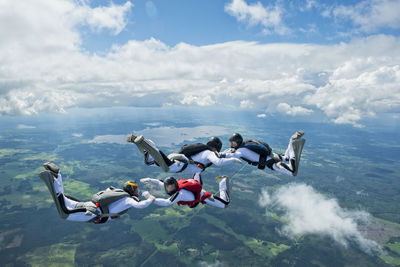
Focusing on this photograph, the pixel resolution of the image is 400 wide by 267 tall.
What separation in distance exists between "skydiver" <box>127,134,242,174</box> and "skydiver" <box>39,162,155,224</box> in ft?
4.02

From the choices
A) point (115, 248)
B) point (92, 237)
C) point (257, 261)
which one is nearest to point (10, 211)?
point (92, 237)

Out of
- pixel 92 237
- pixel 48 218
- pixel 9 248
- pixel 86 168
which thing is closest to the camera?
pixel 9 248

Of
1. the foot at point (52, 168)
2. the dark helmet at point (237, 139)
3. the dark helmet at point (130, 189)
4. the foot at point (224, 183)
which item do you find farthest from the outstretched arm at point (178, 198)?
the foot at point (52, 168)

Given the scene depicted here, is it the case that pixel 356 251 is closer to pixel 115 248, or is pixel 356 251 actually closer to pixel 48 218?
pixel 115 248

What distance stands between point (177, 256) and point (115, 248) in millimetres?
32722

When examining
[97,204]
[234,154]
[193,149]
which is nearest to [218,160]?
[234,154]

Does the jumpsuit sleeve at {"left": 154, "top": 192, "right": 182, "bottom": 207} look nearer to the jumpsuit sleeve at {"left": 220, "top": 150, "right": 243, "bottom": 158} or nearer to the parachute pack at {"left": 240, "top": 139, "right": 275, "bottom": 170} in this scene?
the jumpsuit sleeve at {"left": 220, "top": 150, "right": 243, "bottom": 158}

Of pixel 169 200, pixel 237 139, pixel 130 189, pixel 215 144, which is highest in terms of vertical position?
pixel 237 139

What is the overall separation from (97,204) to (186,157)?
11.4 ft

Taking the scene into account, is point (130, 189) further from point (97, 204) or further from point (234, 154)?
point (234, 154)

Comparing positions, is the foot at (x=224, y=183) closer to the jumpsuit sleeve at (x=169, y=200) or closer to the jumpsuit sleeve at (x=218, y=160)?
the jumpsuit sleeve at (x=218, y=160)

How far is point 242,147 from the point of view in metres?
8.59

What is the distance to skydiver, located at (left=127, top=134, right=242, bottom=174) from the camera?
23.0ft

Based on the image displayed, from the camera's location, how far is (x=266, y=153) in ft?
28.9
